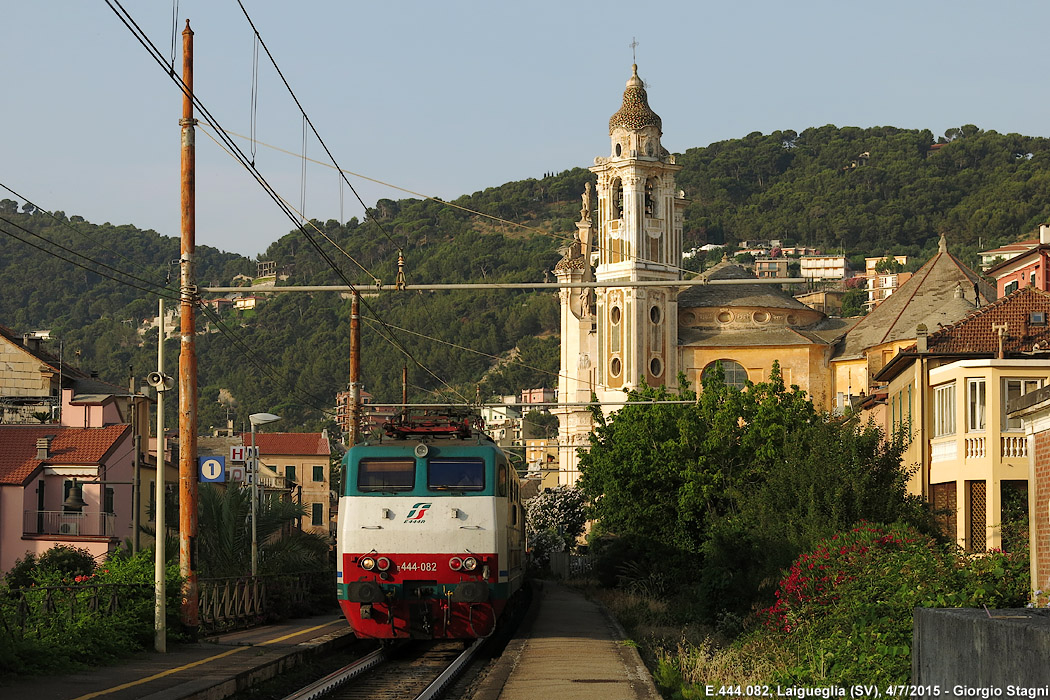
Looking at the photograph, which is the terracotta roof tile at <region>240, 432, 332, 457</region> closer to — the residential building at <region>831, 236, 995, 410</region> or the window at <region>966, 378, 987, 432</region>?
the residential building at <region>831, 236, 995, 410</region>

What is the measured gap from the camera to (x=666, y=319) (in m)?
87.8

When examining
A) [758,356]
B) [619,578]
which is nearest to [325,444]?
[758,356]

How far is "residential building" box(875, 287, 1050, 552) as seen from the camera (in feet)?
103

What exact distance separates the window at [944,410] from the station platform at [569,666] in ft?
33.3

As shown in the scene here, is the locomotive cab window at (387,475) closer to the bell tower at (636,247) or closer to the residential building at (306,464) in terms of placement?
the bell tower at (636,247)

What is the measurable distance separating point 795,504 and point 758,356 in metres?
54.5

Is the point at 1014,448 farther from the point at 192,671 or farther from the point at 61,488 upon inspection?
the point at 61,488

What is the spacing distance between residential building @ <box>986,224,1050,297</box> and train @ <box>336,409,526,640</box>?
3360 cm

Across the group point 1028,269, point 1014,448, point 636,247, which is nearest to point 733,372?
point 636,247

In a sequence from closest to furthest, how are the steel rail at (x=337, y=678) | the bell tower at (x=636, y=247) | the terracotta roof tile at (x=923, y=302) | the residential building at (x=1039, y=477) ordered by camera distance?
the steel rail at (x=337, y=678)
the residential building at (x=1039, y=477)
the terracotta roof tile at (x=923, y=302)
the bell tower at (x=636, y=247)

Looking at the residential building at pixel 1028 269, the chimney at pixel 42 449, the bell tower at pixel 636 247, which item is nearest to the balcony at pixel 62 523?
the chimney at pixel 42 449

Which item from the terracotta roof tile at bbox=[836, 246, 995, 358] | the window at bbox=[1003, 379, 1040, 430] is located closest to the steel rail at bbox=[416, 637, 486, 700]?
the window at bbox=[1003, 379, 1040, 430]

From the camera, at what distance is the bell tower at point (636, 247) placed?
87.2m

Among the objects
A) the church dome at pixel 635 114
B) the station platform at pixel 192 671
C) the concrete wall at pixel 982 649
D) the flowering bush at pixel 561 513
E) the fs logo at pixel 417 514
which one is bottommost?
the flowering bush at pixel 561 513
